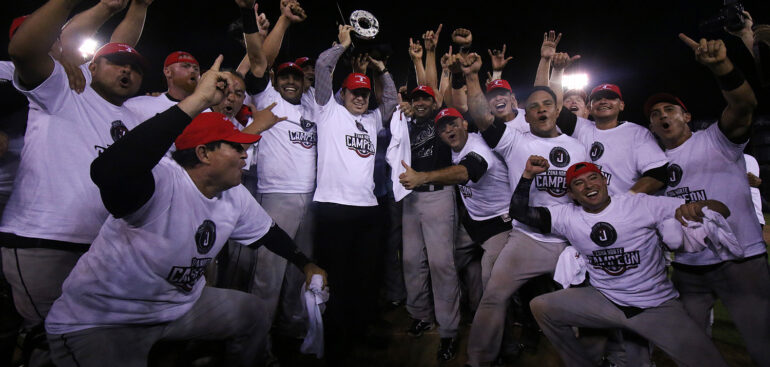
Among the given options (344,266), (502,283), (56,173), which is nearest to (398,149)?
(344,266)

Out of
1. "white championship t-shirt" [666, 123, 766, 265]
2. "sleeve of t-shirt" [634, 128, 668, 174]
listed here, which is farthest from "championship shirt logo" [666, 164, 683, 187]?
"sleeve of t-shirt" [634, 128, 668, 174]

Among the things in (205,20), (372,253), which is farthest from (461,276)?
(205,20)

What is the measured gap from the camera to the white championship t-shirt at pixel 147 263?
167cm

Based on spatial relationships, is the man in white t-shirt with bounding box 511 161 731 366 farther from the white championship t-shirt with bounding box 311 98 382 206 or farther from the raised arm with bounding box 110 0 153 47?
the raised arm with bounding box 110 0 153 47

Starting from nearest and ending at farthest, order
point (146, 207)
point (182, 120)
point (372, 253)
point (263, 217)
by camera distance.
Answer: point (182, 120) < point (146, 207) < point (263, 217) < point (372, 253)

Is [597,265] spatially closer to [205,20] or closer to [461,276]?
[461,276]

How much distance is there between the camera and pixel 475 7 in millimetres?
9219

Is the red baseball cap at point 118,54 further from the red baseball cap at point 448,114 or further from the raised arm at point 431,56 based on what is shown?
the raised arm at point 431,56

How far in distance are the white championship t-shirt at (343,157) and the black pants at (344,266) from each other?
0.36 ft

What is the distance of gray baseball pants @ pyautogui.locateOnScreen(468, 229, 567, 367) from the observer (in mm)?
2795

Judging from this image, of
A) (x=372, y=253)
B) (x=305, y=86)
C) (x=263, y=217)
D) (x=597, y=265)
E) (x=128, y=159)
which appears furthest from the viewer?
(x=305, y=86)

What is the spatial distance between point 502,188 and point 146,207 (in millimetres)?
3077

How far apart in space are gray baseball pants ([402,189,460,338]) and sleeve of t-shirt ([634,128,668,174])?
1.77 meters

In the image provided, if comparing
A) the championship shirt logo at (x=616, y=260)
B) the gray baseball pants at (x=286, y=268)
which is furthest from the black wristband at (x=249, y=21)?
the championship shirt logo at (x=616, y=260)
